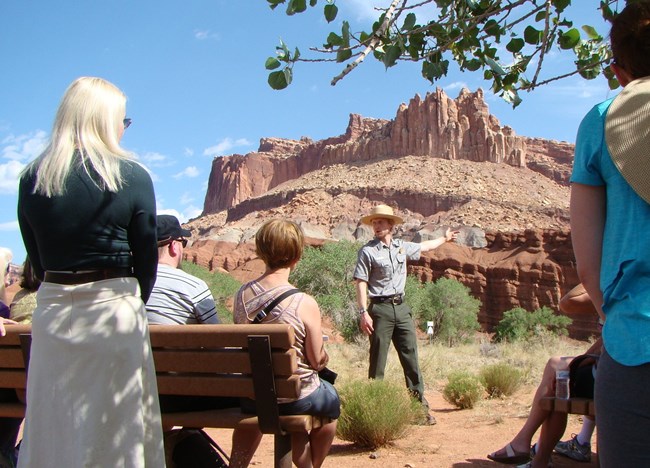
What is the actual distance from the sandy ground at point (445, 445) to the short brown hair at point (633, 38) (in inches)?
121

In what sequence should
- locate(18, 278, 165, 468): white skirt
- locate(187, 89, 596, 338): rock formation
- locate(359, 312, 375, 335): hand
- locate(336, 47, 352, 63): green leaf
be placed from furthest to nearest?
locate(187, 89, 596, 338): rock formation → locate(359, 312, 375, 335): hand → locate(336, 47, 352, 63): green leaf → locate(18, 278, 165, 468): white skirt

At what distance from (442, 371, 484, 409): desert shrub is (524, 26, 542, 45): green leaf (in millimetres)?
4244

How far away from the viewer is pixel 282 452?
9.62 ft

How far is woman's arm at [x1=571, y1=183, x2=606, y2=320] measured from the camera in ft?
5.37

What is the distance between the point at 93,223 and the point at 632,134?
1769mm

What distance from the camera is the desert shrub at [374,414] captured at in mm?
4961

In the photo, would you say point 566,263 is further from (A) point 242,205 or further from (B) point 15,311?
(A) point 242,205

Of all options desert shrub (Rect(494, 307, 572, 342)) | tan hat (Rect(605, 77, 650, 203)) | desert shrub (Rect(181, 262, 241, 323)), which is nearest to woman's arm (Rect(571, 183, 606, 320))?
tan hat (Rect(605, 77, 650, 203))

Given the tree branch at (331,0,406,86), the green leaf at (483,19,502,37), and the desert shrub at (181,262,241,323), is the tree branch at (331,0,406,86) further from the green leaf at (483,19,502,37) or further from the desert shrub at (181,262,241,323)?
the desert shrub at (181,262,241,323)

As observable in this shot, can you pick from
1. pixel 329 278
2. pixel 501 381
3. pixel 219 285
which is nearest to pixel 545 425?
pixel 501 381

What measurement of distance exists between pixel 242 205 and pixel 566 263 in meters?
72.8

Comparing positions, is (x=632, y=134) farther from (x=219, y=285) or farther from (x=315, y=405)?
(x=219, y=285)

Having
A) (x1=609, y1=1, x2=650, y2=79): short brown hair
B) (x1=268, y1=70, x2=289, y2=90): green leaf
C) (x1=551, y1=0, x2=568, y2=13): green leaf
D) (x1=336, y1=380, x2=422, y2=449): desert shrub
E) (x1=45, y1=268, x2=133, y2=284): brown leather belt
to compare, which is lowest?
(x1=336, y1=380, x2=422, y2=449): desert shrub

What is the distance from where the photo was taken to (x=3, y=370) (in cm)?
330
